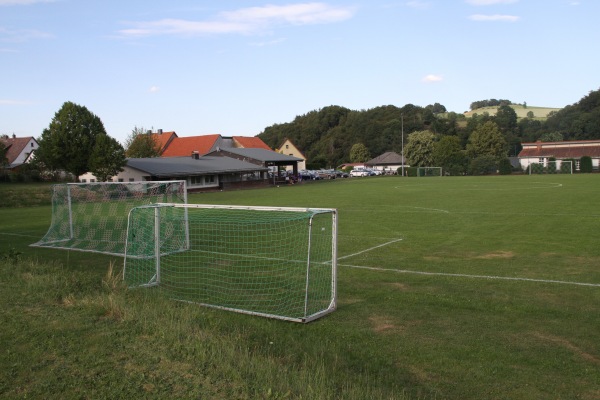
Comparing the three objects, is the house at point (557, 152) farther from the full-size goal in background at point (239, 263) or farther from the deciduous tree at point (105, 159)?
the full-size goal in background at point (239, 263)

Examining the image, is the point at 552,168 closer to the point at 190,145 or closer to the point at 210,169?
the point at 210,169

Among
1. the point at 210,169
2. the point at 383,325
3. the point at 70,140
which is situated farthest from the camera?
the point at 210,169

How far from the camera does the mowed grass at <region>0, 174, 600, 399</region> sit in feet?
15.3

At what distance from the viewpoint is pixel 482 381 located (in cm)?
555

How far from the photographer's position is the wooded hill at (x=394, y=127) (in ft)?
373

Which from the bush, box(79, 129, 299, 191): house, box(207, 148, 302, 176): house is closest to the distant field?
the bush

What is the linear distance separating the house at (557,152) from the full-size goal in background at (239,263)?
7400 cm

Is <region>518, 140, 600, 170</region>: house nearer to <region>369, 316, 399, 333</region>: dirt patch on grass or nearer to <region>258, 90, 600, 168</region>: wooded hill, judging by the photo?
<region>258, 90, 600, 168</region>: wooded hill

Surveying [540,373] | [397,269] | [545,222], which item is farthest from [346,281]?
[545,222]

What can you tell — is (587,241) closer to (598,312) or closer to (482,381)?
(598,312)

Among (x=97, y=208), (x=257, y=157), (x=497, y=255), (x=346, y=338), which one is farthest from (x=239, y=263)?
(x=257, y=157)

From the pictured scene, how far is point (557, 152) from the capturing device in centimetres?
8544

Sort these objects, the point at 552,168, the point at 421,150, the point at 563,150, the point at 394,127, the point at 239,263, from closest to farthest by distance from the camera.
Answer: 1. the point at 239,263
2. the point at 552,168
3. the point at 563,150
4. the point at 421,150
5. the point at 394,127

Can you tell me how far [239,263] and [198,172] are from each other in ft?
136
